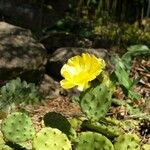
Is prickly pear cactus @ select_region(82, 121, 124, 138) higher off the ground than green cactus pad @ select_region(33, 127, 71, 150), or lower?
lower

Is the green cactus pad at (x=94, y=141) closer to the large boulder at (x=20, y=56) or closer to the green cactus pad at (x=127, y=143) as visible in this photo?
the green cactus pad at (x=127, y=143)

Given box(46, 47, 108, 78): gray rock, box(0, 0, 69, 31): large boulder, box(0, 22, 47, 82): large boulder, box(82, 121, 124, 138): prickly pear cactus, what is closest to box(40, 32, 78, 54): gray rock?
box(46, 47, 108, 78): gray rock

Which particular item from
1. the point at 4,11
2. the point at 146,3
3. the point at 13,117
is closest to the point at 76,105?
the point at 13,117

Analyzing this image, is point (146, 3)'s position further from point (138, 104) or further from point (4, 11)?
point (138, 104)

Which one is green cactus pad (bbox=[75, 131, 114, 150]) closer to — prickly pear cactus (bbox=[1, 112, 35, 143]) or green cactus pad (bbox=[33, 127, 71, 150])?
green cactus pad (bbox=[33, 127, 71, 150])

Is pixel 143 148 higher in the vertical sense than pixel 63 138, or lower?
lower
